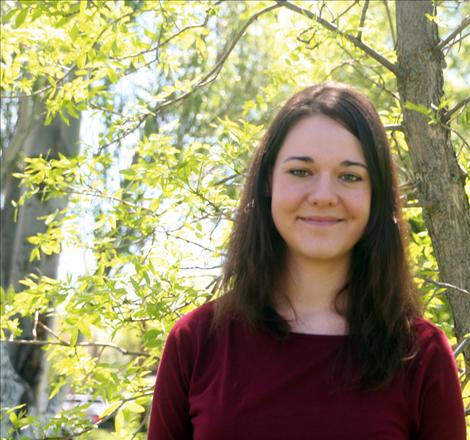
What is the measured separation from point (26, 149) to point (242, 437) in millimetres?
7926

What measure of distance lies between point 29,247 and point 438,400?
817 cm

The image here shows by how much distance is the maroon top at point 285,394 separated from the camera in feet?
6.95

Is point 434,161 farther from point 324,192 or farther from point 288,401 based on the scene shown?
point 288,401

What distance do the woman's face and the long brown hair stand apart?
37 mm

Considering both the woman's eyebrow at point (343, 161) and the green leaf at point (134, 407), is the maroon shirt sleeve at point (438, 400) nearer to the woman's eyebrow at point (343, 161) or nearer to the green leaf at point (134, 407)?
the woman's eyebrow at point (343, 161)

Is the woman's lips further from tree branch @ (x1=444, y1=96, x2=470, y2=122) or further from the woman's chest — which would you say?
tree branch @ (x1=444, y1=96, x2=470, y2=122)

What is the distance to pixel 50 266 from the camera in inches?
360

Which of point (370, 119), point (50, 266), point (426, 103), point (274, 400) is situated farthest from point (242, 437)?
point (50, 266)

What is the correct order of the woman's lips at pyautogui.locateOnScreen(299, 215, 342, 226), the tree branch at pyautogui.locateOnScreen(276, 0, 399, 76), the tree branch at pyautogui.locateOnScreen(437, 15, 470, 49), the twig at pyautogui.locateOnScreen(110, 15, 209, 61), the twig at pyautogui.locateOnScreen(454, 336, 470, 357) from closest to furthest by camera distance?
the woman's lips at pyautogui.locateOnScreen(299, 215, 342, 226), the twig at pyautogui.locateOnScreen(454, 336, 470, 357), the tree branch at pyautogui.locateOnScreen(437, 15, 470, 49), the tree branch at pyautogui.locateOnScreen(276, 0, 399, 76), the twig at pyautogui.locateOnScreen(110, 15, 209, 61)

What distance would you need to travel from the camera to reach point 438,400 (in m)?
2.15

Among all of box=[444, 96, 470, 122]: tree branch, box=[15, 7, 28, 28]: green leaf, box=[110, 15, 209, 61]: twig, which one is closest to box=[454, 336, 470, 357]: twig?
box=[444, 96, 470, 122]: tree branch

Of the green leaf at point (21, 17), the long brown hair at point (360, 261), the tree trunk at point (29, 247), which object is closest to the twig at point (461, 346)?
the long brown hair at point (360, 261)

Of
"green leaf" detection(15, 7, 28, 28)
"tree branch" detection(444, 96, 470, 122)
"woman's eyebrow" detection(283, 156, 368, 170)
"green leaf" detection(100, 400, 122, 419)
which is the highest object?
"green leaf" detection(15, 7, 28, 28)

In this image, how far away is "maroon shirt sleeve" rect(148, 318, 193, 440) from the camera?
2.24 meters
